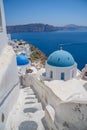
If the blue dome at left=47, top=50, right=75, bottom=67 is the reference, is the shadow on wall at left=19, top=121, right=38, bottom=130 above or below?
below

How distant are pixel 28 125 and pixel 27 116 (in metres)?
1.04

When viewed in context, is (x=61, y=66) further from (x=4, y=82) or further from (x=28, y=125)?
(x=4, y=82)

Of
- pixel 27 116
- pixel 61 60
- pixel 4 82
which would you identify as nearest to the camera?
pixel 4 82

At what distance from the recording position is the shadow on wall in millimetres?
10698

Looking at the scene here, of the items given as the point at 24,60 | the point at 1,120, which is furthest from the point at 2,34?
the point at 24,60

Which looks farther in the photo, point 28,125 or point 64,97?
point 28,125

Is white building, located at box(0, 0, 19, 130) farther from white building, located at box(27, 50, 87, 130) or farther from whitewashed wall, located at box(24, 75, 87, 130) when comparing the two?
whitewashed wall, located at box(24, 75, 87, 130)

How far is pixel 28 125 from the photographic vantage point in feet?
36.1

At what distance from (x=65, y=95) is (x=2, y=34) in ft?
19.1

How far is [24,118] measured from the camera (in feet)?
38.5

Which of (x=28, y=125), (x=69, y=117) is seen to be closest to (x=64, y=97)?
(x=69, y=117)

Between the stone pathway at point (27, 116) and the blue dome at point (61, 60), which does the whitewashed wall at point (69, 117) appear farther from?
the blue dome at point (61, 60)

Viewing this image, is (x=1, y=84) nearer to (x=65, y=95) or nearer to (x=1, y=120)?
(x=1, y=120)

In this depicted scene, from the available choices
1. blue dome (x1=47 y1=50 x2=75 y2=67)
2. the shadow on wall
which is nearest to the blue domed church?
blue dome (x1=47 y1=50 x2=75 y2=67)
